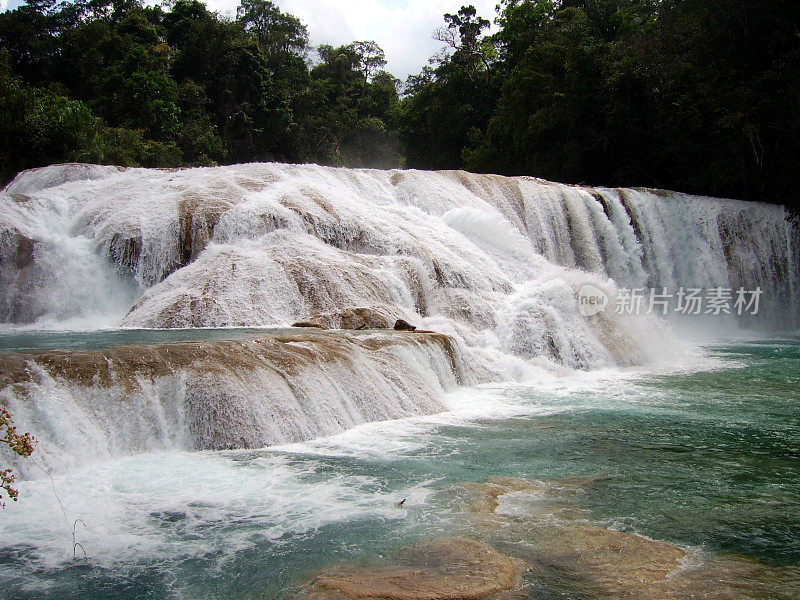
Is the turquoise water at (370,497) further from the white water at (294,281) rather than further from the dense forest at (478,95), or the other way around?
the dense forest at (478,95)

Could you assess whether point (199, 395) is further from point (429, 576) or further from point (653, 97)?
point (653, 97)

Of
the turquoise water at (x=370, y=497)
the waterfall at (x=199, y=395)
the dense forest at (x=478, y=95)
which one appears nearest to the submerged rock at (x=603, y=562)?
the turquoise water at (x=370, y=497)

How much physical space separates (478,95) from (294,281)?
23.0 meters

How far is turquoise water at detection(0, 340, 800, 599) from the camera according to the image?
12.6 feet

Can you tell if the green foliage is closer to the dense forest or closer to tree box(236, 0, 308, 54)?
the dense forest

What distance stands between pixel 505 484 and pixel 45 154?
16.6 metres

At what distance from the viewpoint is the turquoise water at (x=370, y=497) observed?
3840 millimetres

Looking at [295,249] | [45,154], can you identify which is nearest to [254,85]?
[45,154]

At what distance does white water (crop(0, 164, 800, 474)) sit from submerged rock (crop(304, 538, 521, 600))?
257cm

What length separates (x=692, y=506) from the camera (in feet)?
15.5

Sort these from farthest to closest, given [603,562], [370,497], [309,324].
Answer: [309,324], [370,497], [603,562]

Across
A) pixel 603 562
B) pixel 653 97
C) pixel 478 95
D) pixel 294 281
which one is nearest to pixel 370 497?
pixel 603 562

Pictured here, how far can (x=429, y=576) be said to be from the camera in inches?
141

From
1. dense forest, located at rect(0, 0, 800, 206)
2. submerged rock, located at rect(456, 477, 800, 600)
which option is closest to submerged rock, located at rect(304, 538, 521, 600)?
submerged rock, located at rect(456, 477, 800, 600)
